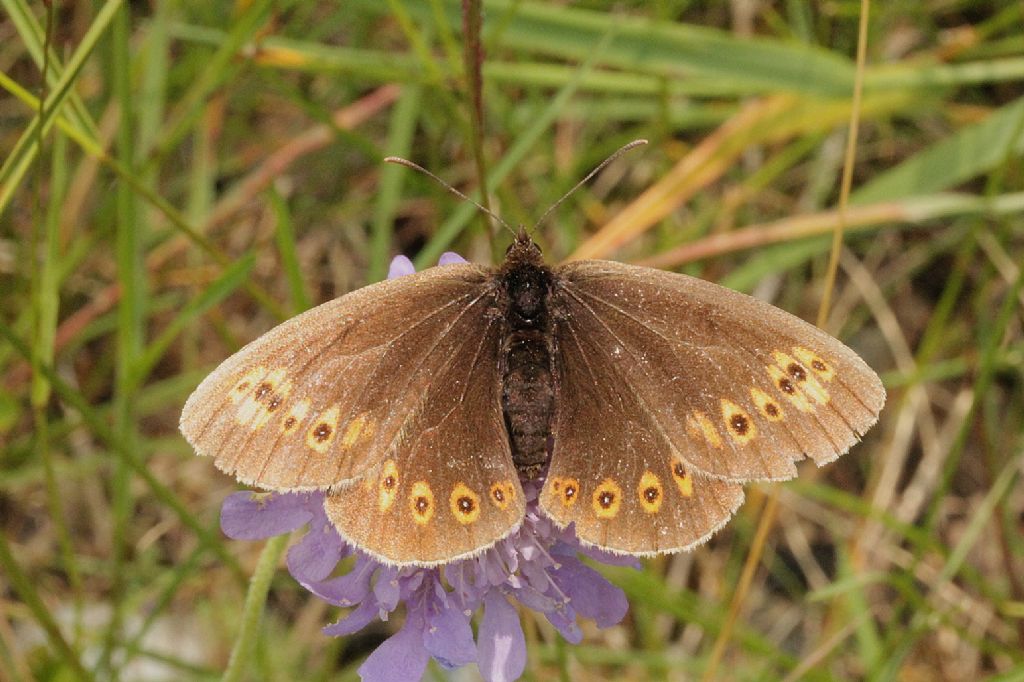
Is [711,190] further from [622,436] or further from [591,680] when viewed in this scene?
[622,436]

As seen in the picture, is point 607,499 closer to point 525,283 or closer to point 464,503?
point 464,503

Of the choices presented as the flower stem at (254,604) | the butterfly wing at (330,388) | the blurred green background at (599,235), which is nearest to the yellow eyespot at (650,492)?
the butterfly wing at (330,388)

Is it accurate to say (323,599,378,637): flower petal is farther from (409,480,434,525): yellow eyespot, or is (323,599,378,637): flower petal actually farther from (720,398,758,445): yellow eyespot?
(720,398,758,445): yellow eyespot

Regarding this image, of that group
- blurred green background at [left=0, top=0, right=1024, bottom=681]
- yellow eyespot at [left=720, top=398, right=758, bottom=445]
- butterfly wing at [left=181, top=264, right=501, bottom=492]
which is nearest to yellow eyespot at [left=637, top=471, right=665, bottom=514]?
yellow eyespot at [left=720, top=398, right=758, bottom=445]

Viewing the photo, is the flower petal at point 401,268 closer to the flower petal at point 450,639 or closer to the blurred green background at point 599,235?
the blurred green background at point 599,235

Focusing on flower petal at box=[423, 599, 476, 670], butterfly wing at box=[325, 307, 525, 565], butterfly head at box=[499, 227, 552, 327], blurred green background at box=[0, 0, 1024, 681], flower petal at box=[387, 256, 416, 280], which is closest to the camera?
butterfly wing at box=[325, 307, 525, 565]

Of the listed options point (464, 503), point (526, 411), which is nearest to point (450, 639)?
point (464, 503)
